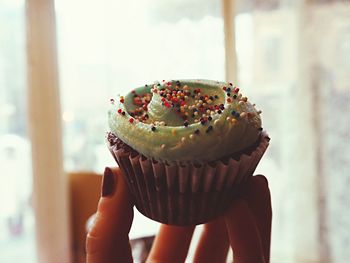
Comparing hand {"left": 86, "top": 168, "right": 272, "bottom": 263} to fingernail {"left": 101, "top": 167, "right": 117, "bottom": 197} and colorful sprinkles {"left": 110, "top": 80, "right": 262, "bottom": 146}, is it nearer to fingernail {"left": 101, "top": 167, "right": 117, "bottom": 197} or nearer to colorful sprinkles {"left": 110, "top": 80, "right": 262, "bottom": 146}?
fingernail {"left": 101, "top": 167, "right": 117, "bottom": 197}

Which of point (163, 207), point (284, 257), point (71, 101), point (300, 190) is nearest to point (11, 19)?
point (71, 101)

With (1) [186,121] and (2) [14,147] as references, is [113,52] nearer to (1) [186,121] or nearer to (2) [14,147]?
(2) [14,147]

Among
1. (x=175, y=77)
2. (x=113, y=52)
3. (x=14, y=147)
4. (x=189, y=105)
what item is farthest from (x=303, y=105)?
(x=189, y=105)

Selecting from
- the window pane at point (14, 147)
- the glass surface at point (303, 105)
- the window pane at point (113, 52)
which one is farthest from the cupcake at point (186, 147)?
the glass surface at point (303, 105)

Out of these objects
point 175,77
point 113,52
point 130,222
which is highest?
point 113,52

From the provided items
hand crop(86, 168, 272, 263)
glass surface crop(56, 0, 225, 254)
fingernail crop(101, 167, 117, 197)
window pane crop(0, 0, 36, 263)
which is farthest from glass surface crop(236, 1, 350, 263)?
fingernail crop(101, 167, 117, 197)

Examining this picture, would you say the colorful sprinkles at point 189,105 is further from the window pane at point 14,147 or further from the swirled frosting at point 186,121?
the window pane at point 14,147
